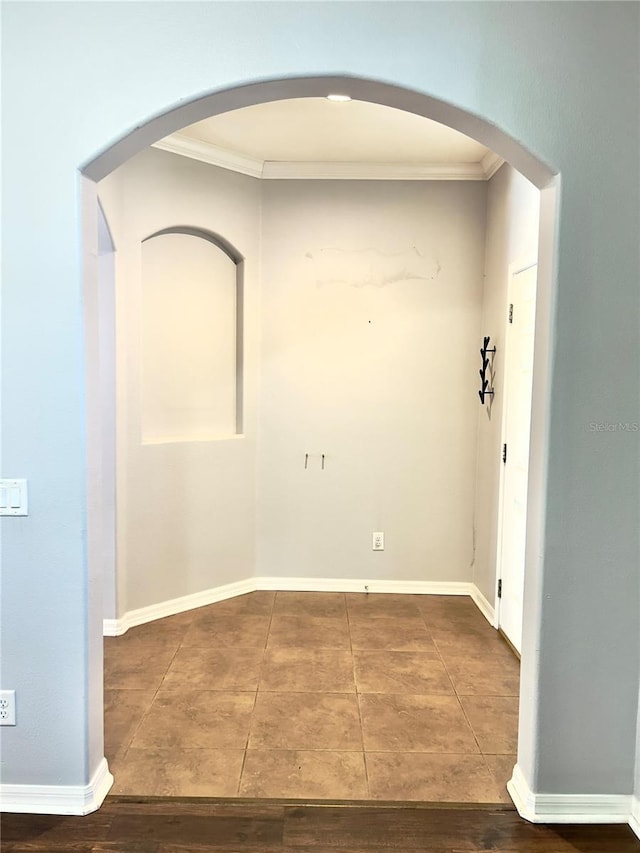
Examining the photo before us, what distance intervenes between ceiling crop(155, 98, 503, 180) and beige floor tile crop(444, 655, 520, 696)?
2.71m

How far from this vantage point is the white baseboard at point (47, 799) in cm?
189

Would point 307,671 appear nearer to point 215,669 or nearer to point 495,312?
point 215,669

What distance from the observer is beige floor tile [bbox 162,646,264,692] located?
2.71 m

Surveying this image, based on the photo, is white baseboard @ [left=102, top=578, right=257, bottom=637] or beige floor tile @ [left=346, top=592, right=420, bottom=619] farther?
beige floor tile @ [left=346, top=592, right=420, bottom=619]

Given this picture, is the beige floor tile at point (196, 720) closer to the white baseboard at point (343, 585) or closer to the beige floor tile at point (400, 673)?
the beige floor tile at point (400, 673)

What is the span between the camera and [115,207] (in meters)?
3.03

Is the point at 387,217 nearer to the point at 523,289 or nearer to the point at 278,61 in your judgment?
the point at 523,289

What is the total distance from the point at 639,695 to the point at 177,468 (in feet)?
8.30

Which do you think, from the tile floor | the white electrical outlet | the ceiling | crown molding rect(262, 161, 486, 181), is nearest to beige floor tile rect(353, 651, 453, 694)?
the tile floor

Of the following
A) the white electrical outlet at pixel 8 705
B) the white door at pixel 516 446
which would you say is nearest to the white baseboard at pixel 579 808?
the white door at pixel 516 446

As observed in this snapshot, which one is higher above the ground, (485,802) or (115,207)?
(115,207)

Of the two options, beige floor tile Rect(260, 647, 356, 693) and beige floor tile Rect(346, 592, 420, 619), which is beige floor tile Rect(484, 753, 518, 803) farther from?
beige floor tile Rect(346, 592, 420, 619)

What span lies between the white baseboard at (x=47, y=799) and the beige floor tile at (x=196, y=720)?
354 mm

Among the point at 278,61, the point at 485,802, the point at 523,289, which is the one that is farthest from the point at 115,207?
the point at 485,802
